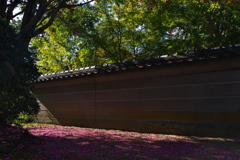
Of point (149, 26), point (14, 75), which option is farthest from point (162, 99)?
point (14, 75)

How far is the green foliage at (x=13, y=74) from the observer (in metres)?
4.87

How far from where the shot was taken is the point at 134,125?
7.59 metres

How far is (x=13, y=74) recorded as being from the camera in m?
5.16

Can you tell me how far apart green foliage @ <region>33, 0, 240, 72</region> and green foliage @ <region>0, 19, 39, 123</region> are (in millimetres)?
3603

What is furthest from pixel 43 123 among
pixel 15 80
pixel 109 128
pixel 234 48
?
pixel 234 48

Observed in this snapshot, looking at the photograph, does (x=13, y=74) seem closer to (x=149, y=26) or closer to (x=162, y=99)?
(x=162, y=99)

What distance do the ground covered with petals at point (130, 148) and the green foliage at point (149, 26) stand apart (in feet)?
14.2

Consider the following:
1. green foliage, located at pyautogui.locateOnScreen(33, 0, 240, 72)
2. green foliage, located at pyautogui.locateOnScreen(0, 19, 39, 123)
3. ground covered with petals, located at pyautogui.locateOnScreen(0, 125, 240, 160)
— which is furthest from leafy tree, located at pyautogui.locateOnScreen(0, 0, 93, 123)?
green foliage, located at pyautogui.locateOnScreen(33, 0, 240, 72)

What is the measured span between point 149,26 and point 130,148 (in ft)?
19.1

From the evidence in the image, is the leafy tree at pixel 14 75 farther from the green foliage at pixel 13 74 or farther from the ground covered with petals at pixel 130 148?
the ground covered with petals at pixel 130 148

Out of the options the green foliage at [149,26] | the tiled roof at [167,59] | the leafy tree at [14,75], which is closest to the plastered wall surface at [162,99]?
the tiled roof at [167,59]

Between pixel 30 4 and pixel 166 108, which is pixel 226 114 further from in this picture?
pixel 30 4

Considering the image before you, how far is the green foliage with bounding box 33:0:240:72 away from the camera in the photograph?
8.73m

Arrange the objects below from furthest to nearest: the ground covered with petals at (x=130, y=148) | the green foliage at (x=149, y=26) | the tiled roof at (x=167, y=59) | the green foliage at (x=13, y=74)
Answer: the green foliage at (x=149, y=26)
the tiled roof at (x=167, y=59)
the green foliage at (x=13, y=74)
the ground covered with petals at (x=130, y=148)
